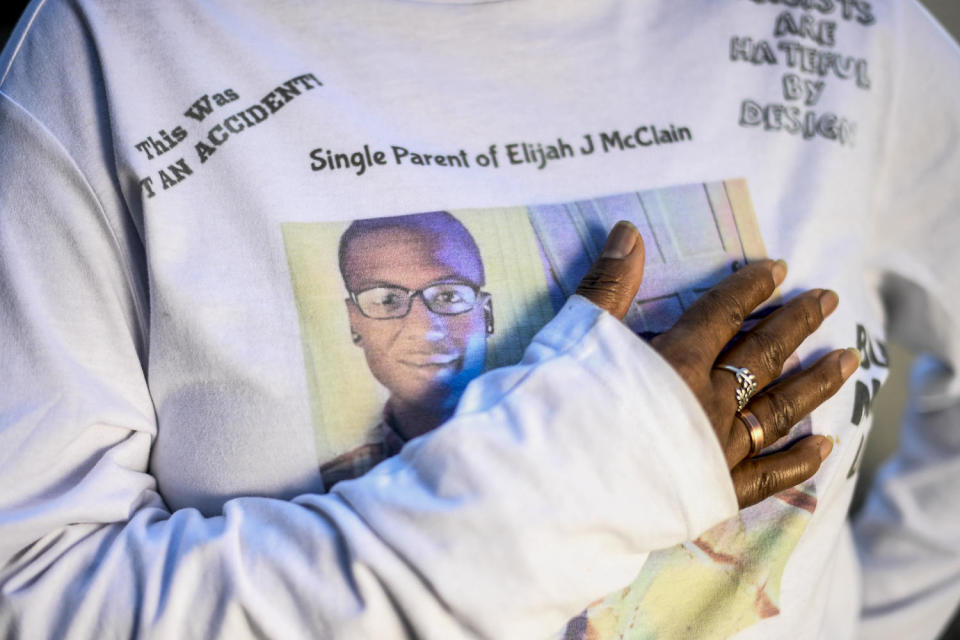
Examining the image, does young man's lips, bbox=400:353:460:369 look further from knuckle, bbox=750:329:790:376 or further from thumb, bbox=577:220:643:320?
knuckle, bbox=750:329:790:376

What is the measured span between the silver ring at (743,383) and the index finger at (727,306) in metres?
0.02

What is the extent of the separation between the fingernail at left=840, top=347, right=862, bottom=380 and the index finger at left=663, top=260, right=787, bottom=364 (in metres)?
0.09

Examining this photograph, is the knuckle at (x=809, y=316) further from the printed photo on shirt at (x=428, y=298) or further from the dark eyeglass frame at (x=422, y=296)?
the dark eyeglass frame at (x=422, y=296)

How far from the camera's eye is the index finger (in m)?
0.64

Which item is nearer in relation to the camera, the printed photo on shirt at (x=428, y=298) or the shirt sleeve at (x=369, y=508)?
the shirt sleeve at (x=369, y=508)

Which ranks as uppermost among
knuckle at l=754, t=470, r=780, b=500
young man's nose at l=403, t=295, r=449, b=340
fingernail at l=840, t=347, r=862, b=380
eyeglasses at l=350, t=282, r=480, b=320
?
eyeglasses at l=350, t=282, r=480, b=320

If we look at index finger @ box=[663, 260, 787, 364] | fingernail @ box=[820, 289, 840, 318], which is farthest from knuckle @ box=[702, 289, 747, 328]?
fingernail @ box=[820, 289, 840, 318]

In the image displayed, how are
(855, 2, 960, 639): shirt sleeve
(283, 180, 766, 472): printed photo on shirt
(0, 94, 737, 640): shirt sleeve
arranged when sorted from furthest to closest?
(855, 2, 960, 639): shirt sleeve, (283, 180, 766, 472): printed photo on shirt, (0, 94, 737, 640): shirt sleeve

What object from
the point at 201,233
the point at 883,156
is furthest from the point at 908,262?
the point at 201,233

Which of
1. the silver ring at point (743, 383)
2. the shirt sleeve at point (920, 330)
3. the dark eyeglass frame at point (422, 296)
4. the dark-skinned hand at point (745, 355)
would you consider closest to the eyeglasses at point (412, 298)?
the dark eyeglass frame at point (422, 296)

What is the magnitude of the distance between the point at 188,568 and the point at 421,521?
174 mm

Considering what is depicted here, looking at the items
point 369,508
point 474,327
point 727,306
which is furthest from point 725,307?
point 369,508

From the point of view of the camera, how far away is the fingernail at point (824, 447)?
27.7 inches

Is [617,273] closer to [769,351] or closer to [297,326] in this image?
[769,351]
